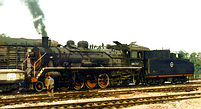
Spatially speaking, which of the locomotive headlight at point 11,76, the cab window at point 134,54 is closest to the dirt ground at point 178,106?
the locomotive headlight at point 11,76

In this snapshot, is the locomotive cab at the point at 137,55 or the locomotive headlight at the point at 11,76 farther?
the locomotive cab at the point at 137,55

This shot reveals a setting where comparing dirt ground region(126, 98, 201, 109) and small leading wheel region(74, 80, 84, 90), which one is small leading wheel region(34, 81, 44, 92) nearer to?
small leading wheel region(74, 80, 84, 90)

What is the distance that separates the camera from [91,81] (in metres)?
16.5

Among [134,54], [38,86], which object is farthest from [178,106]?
[134,54]

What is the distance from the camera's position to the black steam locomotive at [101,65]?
1489 centimetres

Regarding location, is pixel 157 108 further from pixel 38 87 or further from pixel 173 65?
pixel 173 65

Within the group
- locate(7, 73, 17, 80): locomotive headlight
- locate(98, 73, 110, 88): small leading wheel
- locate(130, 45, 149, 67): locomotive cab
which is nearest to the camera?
locate(7, 73, 17, 80): locomotive headlight

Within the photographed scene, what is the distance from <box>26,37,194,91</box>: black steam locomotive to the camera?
14891 mm

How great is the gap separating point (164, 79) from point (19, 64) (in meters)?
12.6

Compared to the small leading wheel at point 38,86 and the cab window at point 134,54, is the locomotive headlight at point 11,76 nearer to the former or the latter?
the small leading wheel at point 38,86

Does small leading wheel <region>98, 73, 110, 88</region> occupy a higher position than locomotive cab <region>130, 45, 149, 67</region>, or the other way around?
locomotive cab <region>130, 45, 149, 67</region>

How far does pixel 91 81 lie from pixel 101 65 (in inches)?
58.5

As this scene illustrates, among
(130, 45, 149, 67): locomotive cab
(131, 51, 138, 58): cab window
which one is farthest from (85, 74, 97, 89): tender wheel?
(131, 51, 138, 58): cab window

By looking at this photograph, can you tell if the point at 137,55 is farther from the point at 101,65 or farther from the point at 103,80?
the point at 103,80
